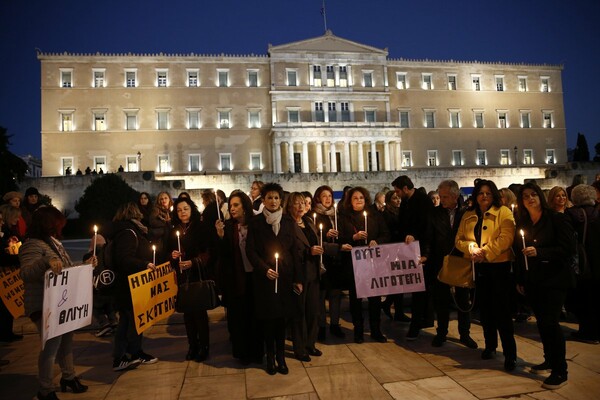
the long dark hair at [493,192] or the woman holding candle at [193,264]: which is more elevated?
the long dark hair at [493,192]

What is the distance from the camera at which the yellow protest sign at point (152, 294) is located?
474 cm

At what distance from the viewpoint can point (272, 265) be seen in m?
4.69

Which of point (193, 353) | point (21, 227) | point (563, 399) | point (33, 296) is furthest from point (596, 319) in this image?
point (21, 227)

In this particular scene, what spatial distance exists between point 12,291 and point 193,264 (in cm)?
272

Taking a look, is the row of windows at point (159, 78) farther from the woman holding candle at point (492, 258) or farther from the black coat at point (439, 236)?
the woman holding candle at point (492, 258)

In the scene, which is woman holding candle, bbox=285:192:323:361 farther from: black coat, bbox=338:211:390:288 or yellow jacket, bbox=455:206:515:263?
yellow jacket, bbox=455:206:515:263

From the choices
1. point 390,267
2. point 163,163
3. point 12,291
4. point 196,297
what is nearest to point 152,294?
point 196,297

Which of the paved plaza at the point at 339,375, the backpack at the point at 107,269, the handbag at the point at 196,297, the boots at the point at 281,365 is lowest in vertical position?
the paved plaza at the point at 339,375

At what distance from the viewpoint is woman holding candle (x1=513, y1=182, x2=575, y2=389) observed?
412 cm

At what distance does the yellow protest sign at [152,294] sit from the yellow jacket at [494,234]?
3580 millimetres

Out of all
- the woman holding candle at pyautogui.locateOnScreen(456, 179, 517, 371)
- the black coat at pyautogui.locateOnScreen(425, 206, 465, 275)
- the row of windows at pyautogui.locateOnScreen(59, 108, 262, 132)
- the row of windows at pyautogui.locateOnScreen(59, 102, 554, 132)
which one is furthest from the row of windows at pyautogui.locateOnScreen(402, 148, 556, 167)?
the woman holding candle at pyautogui.locateOnScreen(456, 179, 517, 371)

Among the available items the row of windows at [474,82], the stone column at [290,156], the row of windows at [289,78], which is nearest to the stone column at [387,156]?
the row of windows at [289,78]

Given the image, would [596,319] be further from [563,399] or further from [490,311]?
[563,399]

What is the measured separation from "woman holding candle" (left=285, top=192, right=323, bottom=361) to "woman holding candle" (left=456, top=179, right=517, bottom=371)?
1751mm
